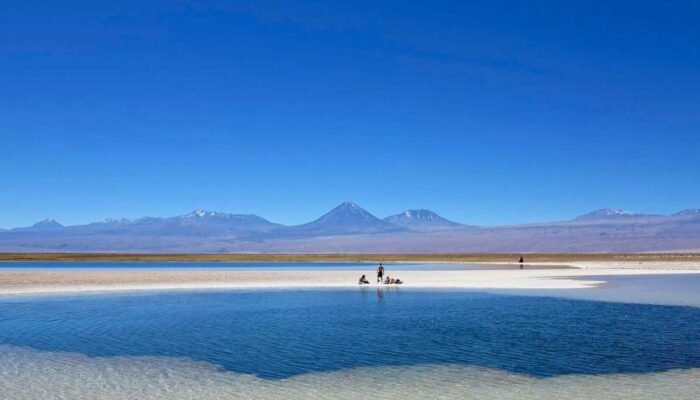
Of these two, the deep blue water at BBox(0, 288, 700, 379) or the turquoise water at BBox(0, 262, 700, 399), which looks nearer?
the turquoise water at BBox(0, 262, 700, 399)

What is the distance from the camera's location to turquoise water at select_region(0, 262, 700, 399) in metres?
13.8

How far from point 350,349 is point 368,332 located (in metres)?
3.18

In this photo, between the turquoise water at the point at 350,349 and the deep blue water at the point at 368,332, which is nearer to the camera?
the turquoise water at the point at 350,349

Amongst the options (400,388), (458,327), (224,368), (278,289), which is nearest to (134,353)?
(224,368)

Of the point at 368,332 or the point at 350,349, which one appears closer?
the point at 350,349

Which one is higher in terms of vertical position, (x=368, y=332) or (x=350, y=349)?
(x=368, y=332)

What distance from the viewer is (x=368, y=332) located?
21422 mm

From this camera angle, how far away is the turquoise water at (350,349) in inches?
545

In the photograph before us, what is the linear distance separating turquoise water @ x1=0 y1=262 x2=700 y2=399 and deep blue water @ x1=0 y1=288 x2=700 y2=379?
49mm

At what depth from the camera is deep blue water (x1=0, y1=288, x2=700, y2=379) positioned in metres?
16.6

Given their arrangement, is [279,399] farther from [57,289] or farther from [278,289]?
[57,289]

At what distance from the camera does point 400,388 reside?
539 inches

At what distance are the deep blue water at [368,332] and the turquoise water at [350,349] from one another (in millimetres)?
49

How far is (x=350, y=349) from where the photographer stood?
18.3 metres
